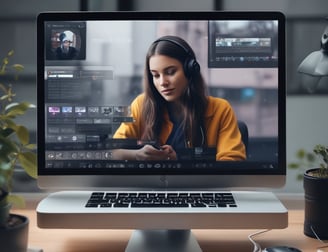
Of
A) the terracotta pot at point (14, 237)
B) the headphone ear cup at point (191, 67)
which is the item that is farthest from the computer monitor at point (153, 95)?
the terracotta pot at point (14, 237)

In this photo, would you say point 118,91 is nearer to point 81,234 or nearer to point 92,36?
point 92,36

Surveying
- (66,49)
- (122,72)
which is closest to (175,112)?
(122,72)

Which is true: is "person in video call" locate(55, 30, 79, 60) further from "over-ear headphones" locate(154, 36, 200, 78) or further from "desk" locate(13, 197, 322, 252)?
"desk" locate(13, 197, 322, 252)

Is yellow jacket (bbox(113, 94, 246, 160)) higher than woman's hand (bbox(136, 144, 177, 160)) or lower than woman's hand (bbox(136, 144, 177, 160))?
higher

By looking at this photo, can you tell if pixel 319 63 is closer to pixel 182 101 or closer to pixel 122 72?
pixel 182 101

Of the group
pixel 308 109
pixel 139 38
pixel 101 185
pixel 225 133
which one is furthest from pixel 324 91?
pixel 101 185

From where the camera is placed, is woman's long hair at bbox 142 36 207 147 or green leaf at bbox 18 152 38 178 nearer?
green leaf at bbox 18 152 38 178

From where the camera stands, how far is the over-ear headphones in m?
1.32

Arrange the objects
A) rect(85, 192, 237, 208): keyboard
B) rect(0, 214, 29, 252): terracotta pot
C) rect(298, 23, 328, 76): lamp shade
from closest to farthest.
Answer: rect(0, 214, 29, 252): terracotta pot < rect(85, 192, 237, 208): keyboard < rect(298, 23, 328, 76): lamp shade

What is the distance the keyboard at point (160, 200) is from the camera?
1.26m

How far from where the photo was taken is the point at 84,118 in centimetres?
133

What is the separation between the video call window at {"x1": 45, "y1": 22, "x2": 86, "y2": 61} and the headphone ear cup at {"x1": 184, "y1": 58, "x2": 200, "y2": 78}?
0.83ft

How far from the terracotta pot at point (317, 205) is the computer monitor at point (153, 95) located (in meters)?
0.07

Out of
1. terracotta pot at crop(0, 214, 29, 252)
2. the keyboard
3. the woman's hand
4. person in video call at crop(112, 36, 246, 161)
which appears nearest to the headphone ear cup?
person in video call at crop(112, 36, 246, 161)
